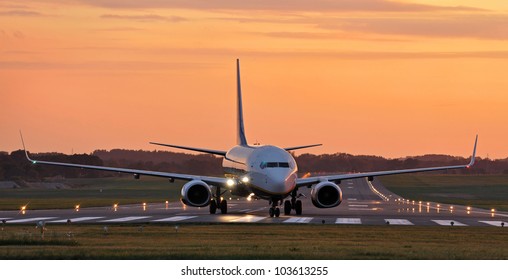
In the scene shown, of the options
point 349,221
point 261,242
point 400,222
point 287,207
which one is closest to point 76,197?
point 287,207

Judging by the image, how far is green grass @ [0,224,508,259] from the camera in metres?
34.9

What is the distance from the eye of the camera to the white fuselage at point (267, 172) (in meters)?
62.7

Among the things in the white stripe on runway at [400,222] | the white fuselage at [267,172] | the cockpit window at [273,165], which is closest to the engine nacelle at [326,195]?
the white fuselage at [267,172]

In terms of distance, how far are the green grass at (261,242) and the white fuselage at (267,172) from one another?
1031 cm

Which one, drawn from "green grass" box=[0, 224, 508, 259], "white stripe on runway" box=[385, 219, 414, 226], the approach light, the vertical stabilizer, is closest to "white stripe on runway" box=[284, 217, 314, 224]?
"white stripe on runway" box=[385, 219, 414, 226]

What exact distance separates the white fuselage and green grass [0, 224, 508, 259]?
10307 mm

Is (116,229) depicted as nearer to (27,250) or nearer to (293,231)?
(293,231)

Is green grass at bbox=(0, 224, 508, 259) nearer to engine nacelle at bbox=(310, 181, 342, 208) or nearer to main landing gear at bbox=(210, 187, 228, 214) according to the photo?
engine nacelle at bbox=(310, 181, 342, 208)

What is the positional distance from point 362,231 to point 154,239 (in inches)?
394

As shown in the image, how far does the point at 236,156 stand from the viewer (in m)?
73.0

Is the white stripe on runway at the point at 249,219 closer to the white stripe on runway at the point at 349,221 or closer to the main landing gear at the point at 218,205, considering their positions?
the white stripe on runway at the point at 349,221

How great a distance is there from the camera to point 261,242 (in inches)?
1602

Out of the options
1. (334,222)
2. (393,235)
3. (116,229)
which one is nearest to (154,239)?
(116,229)

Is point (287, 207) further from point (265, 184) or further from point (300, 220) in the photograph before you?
point (300, 220)
